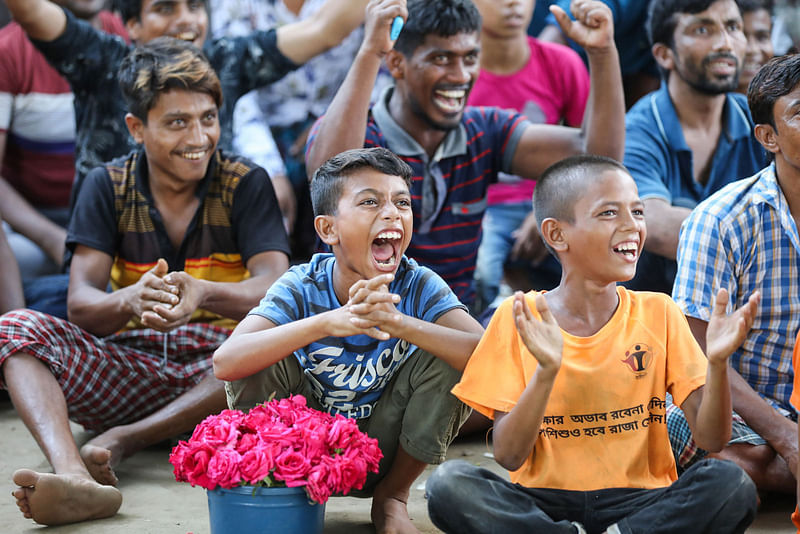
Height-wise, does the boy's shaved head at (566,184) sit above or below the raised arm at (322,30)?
below

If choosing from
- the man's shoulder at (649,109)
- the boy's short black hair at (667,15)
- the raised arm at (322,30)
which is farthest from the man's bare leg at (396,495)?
the boy's short black hair at (667,15)

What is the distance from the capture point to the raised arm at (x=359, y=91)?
3.46 m

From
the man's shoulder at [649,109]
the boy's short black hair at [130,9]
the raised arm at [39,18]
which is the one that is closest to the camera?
the raised arm at [39,18]

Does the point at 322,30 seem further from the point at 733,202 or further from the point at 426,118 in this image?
the point at 733,202

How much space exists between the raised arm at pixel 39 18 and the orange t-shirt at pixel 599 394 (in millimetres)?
2659

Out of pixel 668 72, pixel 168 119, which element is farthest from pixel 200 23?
pixel 668 72

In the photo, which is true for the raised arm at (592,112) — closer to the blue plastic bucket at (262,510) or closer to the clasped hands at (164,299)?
the clasped hands at (164,299)

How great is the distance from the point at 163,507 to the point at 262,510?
0.71 meters

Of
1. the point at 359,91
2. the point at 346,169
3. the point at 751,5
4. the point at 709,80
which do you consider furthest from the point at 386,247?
the point at 751,5

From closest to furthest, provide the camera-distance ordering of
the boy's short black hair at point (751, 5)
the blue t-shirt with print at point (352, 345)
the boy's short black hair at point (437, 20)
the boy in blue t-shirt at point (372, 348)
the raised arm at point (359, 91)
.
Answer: the boy in blue t-shirt at point (372, 348) → the blue t-shirt with print at point (352, 345) → the raised arm at point (359, 91) → the boy's short black hair at point (437, 20) → the boy's short black hair at point (751, 5)

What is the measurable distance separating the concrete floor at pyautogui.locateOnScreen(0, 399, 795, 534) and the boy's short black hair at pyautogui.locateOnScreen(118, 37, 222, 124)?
1312 millimetres

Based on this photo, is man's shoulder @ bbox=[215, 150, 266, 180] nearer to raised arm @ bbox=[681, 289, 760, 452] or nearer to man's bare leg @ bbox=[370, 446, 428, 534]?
man's bare leg @ bbox=[370, 446, 428, 534]

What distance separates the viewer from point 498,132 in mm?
3947

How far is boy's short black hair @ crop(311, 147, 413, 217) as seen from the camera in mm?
2867
